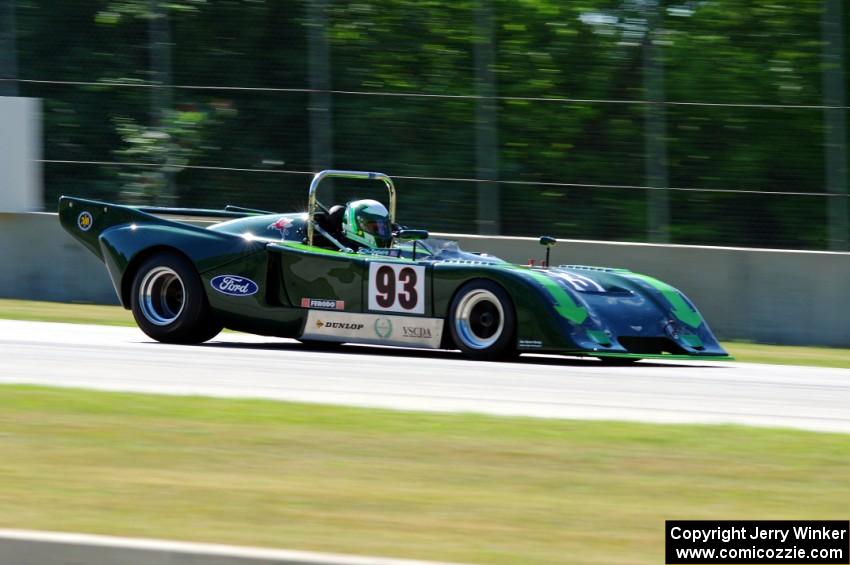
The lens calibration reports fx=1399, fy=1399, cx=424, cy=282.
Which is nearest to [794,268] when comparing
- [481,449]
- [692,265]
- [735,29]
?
[692,265]

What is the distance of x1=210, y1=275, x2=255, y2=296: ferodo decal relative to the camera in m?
11.3

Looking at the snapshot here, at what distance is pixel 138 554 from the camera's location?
4.16 meters

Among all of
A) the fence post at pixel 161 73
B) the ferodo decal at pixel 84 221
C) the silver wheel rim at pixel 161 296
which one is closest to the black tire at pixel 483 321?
the silver wheel rim at pixel 161 296

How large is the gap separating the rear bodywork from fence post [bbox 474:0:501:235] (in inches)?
164

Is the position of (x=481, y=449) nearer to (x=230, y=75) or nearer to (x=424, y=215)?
(x=424, y=215)

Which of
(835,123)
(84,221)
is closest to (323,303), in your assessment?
(84,221)

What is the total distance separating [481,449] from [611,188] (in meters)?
9.09

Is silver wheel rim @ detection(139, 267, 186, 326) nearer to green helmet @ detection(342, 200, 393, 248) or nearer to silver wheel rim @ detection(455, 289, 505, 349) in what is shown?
green helmet @ detection(342, 200, 393, 248)

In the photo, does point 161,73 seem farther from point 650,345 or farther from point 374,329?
point 650,345

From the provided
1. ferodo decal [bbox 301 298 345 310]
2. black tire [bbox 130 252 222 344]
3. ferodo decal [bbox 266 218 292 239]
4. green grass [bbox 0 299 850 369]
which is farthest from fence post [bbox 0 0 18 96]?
ferodo decal [bbox 301 298 345 310]

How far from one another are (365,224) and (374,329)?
1.17m

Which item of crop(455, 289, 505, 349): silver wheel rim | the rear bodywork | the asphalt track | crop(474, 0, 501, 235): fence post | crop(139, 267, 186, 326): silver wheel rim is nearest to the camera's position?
the asphalt track

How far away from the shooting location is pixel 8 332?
1213 centimetres

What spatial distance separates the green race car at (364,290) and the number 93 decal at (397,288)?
1 cm
